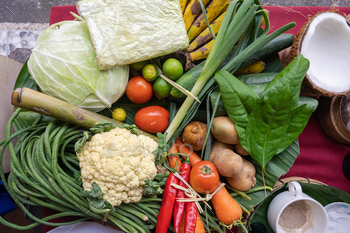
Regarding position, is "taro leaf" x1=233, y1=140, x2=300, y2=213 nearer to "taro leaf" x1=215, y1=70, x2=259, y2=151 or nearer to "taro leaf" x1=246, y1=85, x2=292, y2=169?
"taro leaf" x1=246, y1=85, x2=292, y2=169

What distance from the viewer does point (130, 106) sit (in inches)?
50.3

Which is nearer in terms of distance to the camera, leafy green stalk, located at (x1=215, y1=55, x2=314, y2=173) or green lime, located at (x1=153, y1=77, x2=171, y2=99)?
leafy green stalk, located at (x1=215, y1=55, x2=314, y2=173)

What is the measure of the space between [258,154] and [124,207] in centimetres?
73

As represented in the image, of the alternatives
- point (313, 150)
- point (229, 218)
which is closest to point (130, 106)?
point (229, 218)

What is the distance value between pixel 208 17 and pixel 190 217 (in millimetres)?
1088

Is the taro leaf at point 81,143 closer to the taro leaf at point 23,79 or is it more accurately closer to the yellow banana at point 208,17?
the taro leaf at point 23,79

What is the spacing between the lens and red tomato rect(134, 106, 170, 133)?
3.81 feet

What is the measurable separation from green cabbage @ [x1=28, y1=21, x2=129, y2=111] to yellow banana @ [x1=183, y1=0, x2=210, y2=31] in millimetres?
502

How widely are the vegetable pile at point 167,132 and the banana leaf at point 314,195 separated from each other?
0.17 m

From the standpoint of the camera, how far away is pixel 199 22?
47.2 inches

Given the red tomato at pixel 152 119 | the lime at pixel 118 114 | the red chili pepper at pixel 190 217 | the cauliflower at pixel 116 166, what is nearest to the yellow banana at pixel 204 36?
the red tomato at pixel 152 119

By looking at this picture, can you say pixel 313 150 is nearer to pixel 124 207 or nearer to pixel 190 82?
pixel 190 82

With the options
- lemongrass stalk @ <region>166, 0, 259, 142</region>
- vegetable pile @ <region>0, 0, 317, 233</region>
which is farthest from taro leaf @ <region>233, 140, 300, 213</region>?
lemongrass stalk @ <region>166, 0, 259, 142</region>

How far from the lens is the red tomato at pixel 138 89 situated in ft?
3.75
